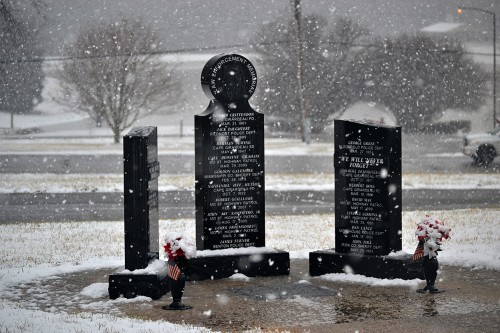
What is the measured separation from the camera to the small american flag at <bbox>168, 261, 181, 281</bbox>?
961cm


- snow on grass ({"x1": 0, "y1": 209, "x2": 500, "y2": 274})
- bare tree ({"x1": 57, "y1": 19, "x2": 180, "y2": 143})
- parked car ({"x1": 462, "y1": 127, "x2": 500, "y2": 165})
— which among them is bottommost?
snow on grass ({"x1": 0, "y1": 209, "x2": 500, "y2": 274})

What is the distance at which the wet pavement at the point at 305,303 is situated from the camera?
8750mm

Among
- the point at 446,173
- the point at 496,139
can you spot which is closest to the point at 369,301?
the point at 446,173

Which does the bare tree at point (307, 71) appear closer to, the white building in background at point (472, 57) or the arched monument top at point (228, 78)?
the white building in background at point (472, 57)

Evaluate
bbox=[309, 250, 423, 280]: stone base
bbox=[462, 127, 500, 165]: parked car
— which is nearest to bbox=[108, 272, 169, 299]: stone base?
bbox=[309, 250, 423, 280]: stone base

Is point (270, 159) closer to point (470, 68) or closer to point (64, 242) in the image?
point (64, 242)

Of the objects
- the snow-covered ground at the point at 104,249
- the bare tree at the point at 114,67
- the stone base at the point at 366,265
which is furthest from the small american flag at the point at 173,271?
the bare tree at the point at 114,67

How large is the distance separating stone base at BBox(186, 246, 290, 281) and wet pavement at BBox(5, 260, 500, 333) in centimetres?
17

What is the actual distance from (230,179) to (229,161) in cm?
27

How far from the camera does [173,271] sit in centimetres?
963

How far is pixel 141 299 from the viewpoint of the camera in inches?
397

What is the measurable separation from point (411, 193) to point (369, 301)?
511 inches

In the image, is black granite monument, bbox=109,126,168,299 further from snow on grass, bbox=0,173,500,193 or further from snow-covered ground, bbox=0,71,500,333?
snow on grass, bbox=0,173,500,193

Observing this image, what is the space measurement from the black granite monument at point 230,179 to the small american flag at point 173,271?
167 cm
